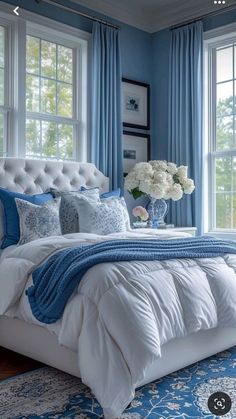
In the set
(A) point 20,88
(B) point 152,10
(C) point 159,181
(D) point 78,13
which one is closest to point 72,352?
(C) point 159,181

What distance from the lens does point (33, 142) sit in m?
4.64

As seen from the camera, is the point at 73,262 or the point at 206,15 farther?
the point at 206,15

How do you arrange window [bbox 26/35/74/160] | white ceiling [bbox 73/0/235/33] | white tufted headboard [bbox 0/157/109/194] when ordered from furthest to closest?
white ceiling [bbox 73/0/235/33] → window [bbox 26/35/74/160] → white tufted headboard [bbox 0/157/109/194]

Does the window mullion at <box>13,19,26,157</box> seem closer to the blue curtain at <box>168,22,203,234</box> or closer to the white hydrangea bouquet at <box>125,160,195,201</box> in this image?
the white hydrangea bouquet at <box>125,160,195,201</box>

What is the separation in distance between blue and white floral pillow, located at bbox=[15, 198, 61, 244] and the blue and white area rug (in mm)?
1000

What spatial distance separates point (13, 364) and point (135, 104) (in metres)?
3.49

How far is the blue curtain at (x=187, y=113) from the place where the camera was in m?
5.18

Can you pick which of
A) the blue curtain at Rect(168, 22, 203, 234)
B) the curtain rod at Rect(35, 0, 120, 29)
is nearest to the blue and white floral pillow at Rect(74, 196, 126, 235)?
the blue curtain at Rect(168, 22, 203, 234)

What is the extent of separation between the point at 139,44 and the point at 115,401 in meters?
4.51

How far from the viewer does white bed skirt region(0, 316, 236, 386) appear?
2502 millimetres

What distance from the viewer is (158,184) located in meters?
4.78

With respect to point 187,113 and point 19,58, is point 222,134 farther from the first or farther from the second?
point 19,58

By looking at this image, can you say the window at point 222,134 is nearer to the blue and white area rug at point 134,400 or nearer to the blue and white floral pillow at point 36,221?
the blue and white floral pillow at point 36,221

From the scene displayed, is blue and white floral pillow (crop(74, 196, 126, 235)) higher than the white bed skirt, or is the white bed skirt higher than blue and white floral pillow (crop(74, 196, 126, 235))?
blue and white floral pillow (crop(74, 196, 126, 235))
